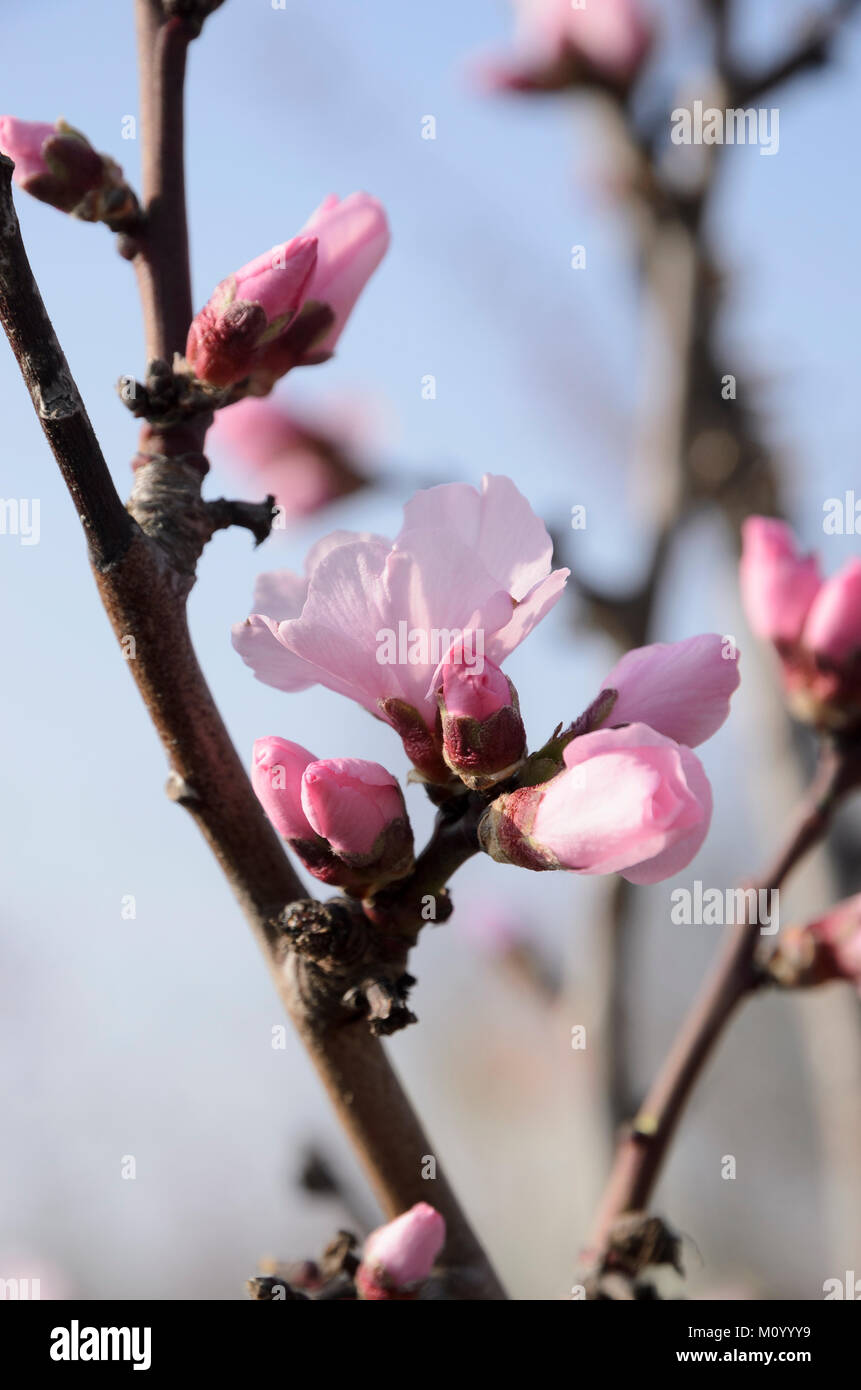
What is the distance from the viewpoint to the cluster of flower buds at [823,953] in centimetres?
99

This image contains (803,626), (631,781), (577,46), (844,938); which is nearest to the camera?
(631,781)

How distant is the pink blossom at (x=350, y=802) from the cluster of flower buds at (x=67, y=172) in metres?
0.46

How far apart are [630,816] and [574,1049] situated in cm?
121

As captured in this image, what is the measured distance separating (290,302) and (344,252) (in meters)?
0.11

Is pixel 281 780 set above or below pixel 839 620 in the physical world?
below

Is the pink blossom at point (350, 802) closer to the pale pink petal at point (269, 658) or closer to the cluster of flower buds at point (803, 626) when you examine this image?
the pale pink petal at point (269, 658)

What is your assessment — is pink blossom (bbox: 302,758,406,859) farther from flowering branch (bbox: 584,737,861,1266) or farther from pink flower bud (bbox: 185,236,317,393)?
flowering branch (bbox: 584,737,861,1266)

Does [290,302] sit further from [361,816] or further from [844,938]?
[844,938]

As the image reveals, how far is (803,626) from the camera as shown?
110 cm

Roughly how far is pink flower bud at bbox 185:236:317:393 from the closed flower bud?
27cm

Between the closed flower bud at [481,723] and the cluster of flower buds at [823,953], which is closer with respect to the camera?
the closed flower bud at [481,723]

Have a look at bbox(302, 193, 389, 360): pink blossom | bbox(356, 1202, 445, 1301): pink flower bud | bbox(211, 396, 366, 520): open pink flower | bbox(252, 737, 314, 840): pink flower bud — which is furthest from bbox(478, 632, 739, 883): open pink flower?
bbox(211, 396, 366, 520): open pink flower

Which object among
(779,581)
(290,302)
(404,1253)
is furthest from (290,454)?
(404,1253)

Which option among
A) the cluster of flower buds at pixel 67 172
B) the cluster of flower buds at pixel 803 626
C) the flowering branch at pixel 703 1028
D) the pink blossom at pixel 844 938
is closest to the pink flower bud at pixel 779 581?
the cluster of flower buds at pixel 803 626
